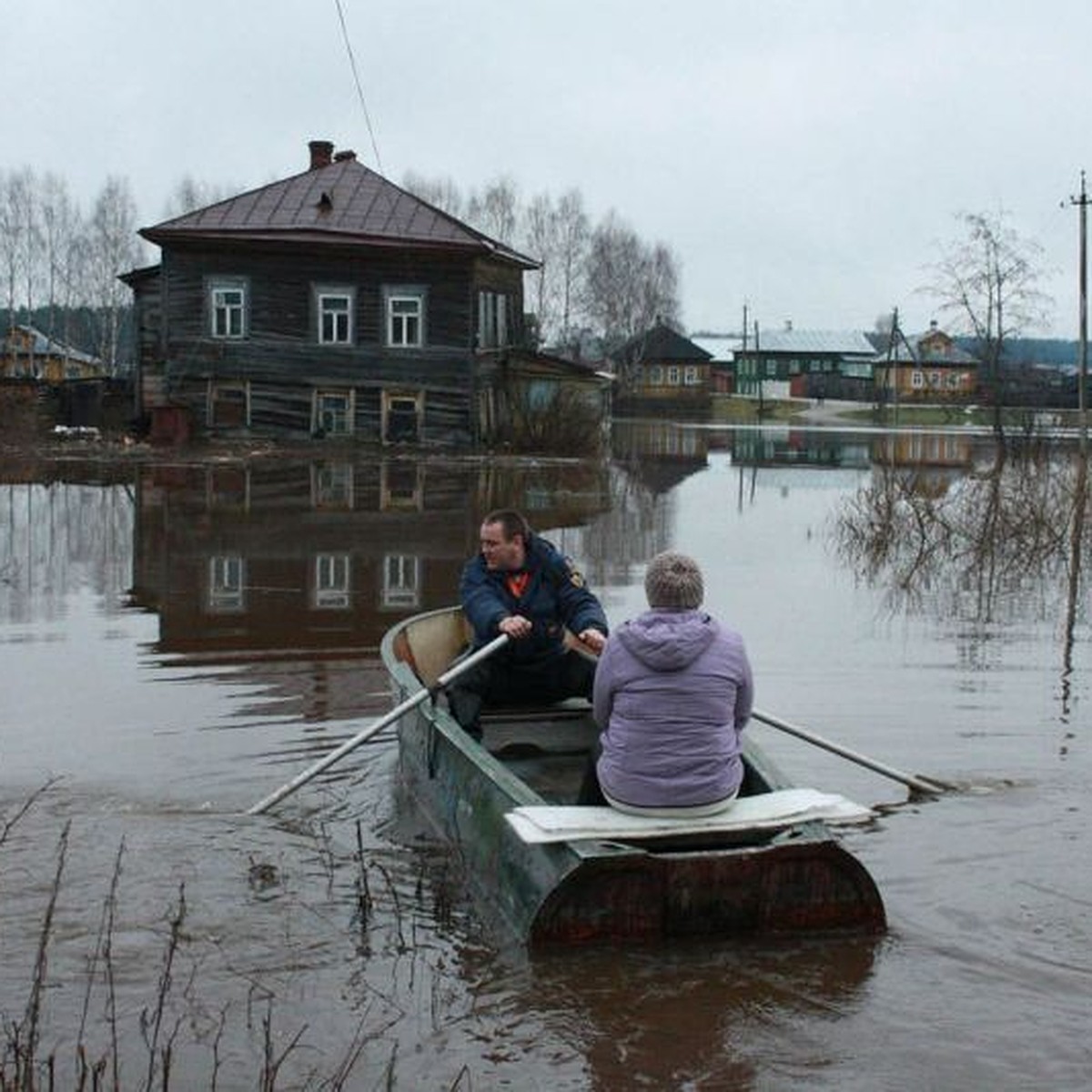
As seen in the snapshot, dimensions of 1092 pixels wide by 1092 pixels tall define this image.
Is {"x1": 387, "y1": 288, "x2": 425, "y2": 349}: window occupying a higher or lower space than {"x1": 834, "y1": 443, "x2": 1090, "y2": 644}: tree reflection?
higher

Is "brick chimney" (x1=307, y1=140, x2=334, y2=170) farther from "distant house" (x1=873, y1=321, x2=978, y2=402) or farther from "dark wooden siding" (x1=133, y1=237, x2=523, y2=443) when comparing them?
"distant house" (x1=873, y1=321, x2=978, y2=402)

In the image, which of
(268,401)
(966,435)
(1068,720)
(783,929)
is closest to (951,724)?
(1068,720)

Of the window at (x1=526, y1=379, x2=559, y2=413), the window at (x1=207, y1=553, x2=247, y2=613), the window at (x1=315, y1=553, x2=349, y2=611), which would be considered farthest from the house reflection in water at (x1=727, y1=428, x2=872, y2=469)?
the window at (x1=207, y1=553, x2=247, y2=613)

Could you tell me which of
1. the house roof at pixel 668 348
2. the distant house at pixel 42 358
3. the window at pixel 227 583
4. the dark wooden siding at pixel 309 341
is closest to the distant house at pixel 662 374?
the house roof at pixel 668 348

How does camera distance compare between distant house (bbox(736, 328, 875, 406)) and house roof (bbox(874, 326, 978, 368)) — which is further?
distant house (bbox(736, 328, 875, 406))

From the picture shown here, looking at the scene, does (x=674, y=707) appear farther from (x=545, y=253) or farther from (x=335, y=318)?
(x=545, y=253)

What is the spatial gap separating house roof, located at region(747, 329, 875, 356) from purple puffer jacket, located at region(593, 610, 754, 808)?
376 ft

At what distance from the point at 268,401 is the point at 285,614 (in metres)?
24.8

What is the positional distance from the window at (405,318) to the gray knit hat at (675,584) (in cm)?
3291

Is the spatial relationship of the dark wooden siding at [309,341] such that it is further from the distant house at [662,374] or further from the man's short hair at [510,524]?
the distant house at [662,374]

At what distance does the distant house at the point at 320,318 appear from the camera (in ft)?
125

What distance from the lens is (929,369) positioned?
361 ft

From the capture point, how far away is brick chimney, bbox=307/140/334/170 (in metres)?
41.6

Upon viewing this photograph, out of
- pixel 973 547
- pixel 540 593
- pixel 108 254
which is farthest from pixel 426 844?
pixel 108 254
